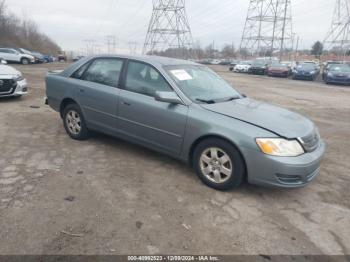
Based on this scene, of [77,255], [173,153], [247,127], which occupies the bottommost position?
[77,255]

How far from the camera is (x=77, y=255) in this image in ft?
8.27

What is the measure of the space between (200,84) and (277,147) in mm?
1553

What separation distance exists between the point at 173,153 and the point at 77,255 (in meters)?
1.89

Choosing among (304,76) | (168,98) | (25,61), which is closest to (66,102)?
(168,98)

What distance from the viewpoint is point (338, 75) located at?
2120 cm

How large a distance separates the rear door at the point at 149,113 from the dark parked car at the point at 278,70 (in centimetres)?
2518

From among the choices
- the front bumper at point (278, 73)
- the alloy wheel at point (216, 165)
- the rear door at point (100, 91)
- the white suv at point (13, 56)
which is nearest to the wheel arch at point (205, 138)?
the alloy wheel at point (216, 165)

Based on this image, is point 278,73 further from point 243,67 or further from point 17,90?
point 17,90

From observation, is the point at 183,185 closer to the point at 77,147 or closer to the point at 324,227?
the point at 324,227

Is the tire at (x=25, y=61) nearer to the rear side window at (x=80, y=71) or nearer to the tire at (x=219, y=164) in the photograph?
the rear side window at (x=80, y=71)

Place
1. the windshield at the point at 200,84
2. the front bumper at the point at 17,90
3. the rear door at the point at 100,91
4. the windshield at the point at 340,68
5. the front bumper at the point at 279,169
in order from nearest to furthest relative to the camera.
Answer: the front bumper at the point at 279,169
the windshield at the point at 200,84
the rear door at the point at 100,91
the front bumper at the point at 17,90
the windshield at the point at 340,68

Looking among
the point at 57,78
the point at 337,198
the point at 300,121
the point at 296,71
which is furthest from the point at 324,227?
the point at 296,71

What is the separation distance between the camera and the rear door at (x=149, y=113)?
3959 millimetres

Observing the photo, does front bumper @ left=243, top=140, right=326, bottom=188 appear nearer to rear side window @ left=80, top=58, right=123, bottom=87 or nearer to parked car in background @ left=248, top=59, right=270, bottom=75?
rear side window @ left=80, top=58, right=123, bottom=87
